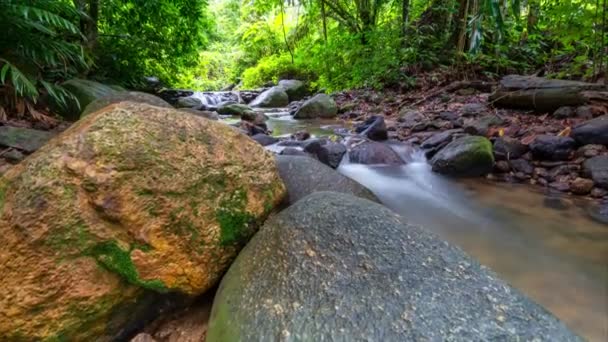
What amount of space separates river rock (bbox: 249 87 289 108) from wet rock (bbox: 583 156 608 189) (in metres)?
8.05

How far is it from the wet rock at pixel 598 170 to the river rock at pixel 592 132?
28cm

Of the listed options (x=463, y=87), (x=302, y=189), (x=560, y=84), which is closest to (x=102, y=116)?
(x=302, y=189)

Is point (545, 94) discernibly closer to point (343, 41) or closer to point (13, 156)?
point (13, 156)

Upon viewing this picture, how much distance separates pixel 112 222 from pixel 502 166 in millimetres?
3290

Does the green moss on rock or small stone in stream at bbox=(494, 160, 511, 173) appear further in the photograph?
small stone in stream at bbox=(494, 160, 511, 173)

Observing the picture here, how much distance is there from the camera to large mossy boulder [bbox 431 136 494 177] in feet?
11.1

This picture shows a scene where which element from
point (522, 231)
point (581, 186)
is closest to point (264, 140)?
point (522, 231)

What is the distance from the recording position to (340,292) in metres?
1.17

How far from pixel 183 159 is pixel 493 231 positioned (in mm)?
2153

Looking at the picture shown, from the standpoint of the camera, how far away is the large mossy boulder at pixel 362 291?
3.43 ft

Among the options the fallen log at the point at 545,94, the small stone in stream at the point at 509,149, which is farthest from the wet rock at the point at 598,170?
the fallen log at the point at 545,94

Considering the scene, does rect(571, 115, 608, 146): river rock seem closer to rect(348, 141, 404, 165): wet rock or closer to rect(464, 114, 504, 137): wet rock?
rect(464, 114, 504, 137): wet rock

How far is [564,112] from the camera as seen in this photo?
12.5 ft

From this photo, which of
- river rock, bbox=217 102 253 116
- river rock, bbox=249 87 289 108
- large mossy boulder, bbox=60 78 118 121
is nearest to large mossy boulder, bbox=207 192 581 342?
large mossy boulder, bbox=60 78 118 121
